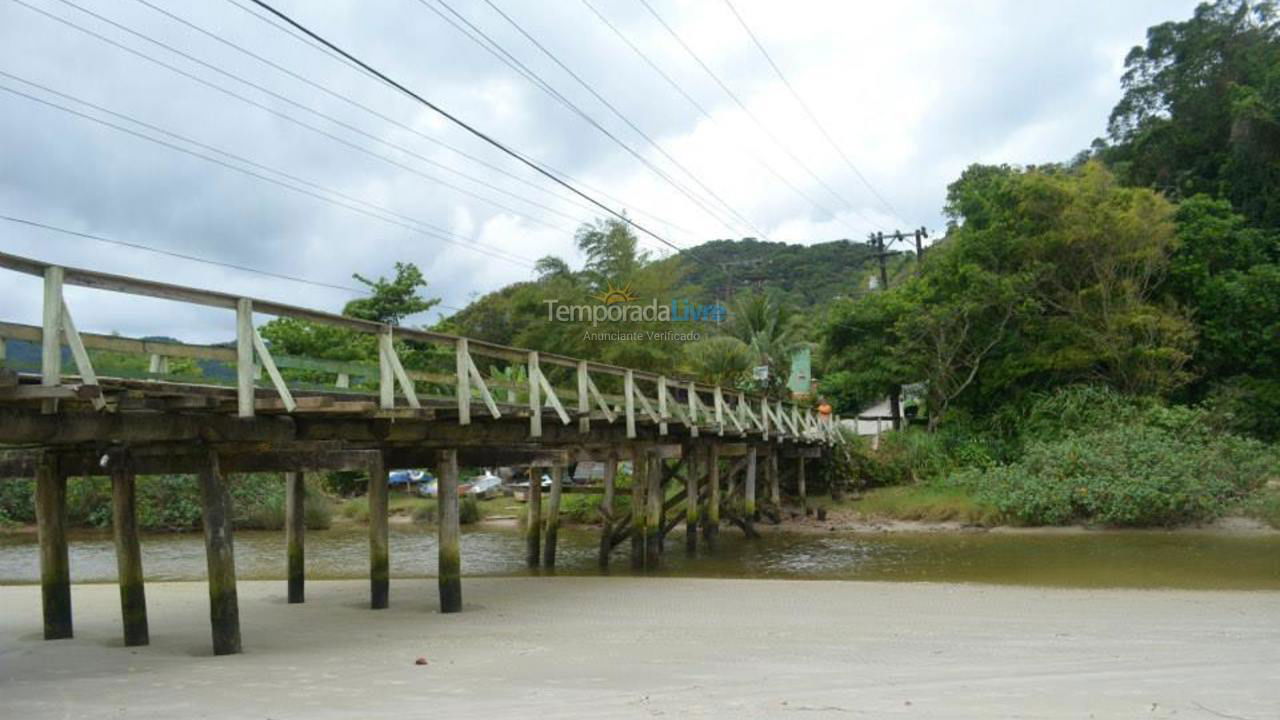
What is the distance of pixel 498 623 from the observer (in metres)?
12.6

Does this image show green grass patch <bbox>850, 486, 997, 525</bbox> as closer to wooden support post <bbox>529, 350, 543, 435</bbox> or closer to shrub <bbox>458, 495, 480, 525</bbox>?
shrub <bbox>458, 495, 480, 525</bbox>

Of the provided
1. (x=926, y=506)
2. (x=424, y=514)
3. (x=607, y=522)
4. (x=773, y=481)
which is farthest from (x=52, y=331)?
(x=424, y=514)

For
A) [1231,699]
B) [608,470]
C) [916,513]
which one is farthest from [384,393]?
[916,513]

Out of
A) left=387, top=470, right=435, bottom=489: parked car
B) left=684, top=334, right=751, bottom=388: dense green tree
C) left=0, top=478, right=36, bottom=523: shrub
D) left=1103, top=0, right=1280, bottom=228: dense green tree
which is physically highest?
left=1103, top=0, right=1280, bottom=228: dense green tree

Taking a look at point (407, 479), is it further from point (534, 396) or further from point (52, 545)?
point (52, 545)

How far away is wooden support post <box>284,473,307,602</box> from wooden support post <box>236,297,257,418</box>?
6157 mm

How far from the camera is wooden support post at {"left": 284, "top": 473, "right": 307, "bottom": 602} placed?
601 inches

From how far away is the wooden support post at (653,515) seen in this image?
20.5 meters

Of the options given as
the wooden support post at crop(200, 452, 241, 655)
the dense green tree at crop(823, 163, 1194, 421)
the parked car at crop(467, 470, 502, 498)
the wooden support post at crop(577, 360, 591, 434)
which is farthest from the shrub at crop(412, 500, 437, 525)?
the wooden support post at crop(200, 452, 241, 655)

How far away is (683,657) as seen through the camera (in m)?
9.73

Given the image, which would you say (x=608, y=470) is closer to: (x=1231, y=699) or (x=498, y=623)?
(x=498, y=623)

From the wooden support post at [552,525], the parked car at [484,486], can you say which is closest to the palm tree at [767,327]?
the parked car at [484,486]

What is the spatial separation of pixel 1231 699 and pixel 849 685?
267 cm

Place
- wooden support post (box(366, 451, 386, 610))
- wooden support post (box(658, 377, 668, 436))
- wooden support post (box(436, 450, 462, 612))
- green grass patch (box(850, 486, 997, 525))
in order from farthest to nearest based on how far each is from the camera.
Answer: green grass patch (box(850, 486, 997, 525)) < wooden support post (box(658, 377, 668, 436)) < wooden support post (box(436, 450, 462, 612)) < wooden support post (box(366, 451, 386, 610))
